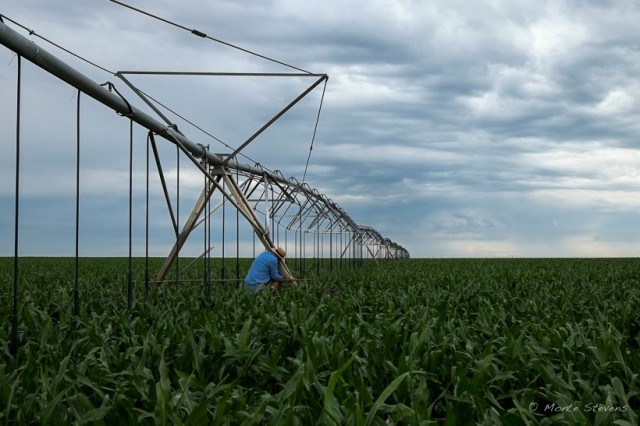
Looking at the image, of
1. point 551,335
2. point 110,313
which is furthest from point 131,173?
point 551,335

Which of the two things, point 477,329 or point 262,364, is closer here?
point 262,364

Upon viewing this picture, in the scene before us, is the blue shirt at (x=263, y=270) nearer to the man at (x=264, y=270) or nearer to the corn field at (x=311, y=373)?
the man at (x=264, y=270)

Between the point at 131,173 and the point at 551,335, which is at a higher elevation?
the point at 131,173

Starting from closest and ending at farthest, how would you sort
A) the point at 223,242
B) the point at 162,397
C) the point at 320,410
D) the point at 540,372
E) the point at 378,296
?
1. the point at 162,397
2. the point at 320,410
3. the point at 540,372
4. the point at 378,296
5. the point at 223,242

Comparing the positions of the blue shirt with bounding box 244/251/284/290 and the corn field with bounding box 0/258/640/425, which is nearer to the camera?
the corn field with bounding box 0/258/640/425

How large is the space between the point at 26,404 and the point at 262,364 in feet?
5.25

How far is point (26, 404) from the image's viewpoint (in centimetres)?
372

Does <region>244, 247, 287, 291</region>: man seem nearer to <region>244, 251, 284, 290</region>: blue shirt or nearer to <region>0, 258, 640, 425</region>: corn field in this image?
<region>244, 251, 284, 290</region>: blue shirt

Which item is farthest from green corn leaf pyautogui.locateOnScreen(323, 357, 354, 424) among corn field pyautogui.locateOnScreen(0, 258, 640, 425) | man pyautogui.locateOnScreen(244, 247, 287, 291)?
man pyautogui.locateOnScreen(244, 247, 287, 291)

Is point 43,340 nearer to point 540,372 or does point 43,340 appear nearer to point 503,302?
point 540,372

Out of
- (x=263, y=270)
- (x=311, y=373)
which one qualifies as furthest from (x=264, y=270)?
(x=311, y=373)

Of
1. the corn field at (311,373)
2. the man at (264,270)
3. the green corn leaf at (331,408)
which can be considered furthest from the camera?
the man at (264,270)

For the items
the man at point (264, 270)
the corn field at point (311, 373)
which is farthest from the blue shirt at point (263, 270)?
→ the corn field at point (311, 373)

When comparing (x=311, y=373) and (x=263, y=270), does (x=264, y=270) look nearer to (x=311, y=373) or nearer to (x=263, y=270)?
(x=263, y=270)
